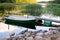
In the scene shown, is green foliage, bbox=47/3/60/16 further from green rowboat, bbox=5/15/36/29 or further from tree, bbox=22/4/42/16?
green rowboat, bbox=5/15/36/29

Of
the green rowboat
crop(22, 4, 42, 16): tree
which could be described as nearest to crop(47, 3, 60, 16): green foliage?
crop(22, 4, 42, 16): tree

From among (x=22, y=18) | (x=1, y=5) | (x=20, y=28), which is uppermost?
(x=1, y=5)

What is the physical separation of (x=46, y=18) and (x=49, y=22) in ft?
0.18

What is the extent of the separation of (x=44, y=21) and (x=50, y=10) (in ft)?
0.46

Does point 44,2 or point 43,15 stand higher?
point 44,2

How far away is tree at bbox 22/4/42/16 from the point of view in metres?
1.12

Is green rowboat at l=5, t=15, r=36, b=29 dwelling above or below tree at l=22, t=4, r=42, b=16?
below

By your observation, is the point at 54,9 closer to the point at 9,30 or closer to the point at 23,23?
the point at 23,23

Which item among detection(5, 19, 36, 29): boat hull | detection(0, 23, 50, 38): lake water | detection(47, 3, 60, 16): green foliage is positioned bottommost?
detection(0, 23, 50, 38): lake water

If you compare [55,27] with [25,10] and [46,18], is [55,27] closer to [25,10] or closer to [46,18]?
[46,18]

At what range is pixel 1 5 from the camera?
1.15 m

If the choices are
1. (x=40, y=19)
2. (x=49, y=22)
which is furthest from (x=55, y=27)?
(x=40, y=19)

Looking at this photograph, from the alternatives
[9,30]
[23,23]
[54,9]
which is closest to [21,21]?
[23,23]

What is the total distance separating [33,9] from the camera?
113cm
